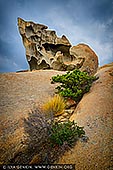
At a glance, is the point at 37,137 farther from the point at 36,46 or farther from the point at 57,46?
the point at 57,46

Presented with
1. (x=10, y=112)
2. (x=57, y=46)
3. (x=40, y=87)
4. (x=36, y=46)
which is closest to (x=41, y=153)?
(x=10, y=112)

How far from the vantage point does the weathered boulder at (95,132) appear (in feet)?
14.0

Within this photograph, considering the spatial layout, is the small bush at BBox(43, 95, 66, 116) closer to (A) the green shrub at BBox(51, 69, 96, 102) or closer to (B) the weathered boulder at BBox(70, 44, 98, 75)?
(A) the green shrub at BBox(51, 69, 96, 102)

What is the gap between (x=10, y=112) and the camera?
6484 mm

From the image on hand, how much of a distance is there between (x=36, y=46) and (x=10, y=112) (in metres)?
10.8

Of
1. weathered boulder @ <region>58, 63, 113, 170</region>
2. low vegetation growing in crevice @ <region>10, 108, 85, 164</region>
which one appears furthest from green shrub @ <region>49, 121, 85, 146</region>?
weathered boulder @ <region>58, 63, 113, 170</region>

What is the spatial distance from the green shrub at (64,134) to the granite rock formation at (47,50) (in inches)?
411

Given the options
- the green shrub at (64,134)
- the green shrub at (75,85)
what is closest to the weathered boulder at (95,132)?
the green shrub at (64,134)

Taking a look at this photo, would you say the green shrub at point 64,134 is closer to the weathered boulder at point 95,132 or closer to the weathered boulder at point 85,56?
the weathered boulder at point 95,132

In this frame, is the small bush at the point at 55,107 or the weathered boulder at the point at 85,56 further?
the weathered boulder at the point at 85,56

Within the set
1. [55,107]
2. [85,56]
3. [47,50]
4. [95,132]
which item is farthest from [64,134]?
[85,56]

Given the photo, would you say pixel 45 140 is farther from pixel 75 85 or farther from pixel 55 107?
pixel 75 85

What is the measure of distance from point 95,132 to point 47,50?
43.8 ft

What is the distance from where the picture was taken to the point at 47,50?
56.8ft
